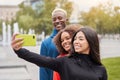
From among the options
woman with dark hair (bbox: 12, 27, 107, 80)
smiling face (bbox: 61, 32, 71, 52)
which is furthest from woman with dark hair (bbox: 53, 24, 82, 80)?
woman with dark hair (bbox: 12, 27, 107, 80)

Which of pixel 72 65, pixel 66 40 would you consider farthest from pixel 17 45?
pixel 66 40

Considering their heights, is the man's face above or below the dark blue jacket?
above

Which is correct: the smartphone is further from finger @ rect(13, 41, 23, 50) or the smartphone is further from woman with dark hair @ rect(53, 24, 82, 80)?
woman with dark hair @ rect(53, 24, 82, 80)

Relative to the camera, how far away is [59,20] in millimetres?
3521

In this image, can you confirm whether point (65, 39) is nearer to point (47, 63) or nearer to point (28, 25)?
point (47, 63)

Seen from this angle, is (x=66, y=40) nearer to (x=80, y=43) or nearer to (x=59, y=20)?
(x=80, y=43)

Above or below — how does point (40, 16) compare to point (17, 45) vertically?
below

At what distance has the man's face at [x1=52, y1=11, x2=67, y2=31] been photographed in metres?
3.51

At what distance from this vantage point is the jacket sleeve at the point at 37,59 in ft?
8.10

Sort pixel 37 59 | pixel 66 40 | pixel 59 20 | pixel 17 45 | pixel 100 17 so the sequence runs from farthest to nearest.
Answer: pixel 100 17, pixel 59 20, pixel 66 40, pixel 37 59, pixel 17 45

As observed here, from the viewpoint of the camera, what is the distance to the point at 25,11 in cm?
5897

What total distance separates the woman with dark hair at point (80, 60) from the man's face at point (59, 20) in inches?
36.6

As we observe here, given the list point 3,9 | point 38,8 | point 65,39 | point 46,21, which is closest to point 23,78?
point 65,39

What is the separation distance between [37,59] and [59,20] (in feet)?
3.47
